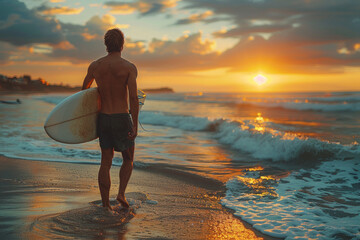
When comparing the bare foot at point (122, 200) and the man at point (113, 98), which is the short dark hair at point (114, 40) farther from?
the bare foot at point (122, 200)

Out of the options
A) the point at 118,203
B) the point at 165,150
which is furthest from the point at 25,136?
the point at 118,203

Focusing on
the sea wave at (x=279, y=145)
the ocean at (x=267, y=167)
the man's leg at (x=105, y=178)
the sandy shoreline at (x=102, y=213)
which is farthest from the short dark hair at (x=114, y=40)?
the sea wave at (x=279, y=145)

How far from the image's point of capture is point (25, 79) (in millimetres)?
64000

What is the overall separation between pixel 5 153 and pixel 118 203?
423cm

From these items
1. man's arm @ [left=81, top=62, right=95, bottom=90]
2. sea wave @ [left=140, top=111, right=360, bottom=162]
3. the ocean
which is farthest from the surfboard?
sea wave @ [left=140, top=111, right=360, bottom=162]

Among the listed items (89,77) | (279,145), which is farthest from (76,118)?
(279,145)

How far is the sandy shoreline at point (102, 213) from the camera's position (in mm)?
3076

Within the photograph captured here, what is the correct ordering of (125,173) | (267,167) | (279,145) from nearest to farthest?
Result: 1. (125,173)
2. (267,167)
3. (279,145)

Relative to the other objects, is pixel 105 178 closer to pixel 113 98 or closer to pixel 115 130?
pixel 115 130

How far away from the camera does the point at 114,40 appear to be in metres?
3.51

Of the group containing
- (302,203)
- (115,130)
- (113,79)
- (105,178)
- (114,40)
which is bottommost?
(302,203)

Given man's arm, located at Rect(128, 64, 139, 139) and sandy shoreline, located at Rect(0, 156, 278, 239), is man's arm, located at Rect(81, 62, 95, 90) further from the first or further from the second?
sandy shoreline, located at Rect(0, 156, 278, 239)

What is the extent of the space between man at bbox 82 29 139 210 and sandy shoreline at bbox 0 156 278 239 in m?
0.44

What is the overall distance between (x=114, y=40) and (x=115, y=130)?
3.12ft
